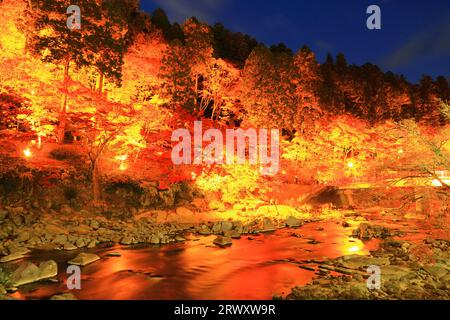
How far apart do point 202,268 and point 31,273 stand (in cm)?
507

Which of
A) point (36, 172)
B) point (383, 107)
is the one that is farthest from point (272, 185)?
point (383, 107)

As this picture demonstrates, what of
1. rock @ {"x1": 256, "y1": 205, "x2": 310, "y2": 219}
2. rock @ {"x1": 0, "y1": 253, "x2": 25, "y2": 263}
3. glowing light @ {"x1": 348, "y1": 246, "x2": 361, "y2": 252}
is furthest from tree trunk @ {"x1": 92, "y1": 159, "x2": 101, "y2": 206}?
glowing light @ {"x1": 348, "y1": 246, "x2": 361, "y2": 252}

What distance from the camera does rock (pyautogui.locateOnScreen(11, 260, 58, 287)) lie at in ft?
31.5

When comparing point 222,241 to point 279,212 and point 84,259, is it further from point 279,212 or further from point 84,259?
point 279,212

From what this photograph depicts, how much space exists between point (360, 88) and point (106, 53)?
31902mm

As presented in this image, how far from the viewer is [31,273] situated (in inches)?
390

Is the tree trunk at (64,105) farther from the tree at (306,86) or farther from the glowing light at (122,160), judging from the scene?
the tree at (306,86)

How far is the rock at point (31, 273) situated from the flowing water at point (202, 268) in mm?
271

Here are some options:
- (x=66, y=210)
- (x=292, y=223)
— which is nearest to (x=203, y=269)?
(x=66, y=210)

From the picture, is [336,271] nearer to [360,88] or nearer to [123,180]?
[123,180]

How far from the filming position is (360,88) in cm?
4350

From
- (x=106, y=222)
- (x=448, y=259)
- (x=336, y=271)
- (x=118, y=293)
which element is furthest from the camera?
(x=106, y=222)

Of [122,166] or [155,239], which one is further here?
[122,166]

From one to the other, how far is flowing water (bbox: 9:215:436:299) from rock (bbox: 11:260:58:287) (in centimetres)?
27
